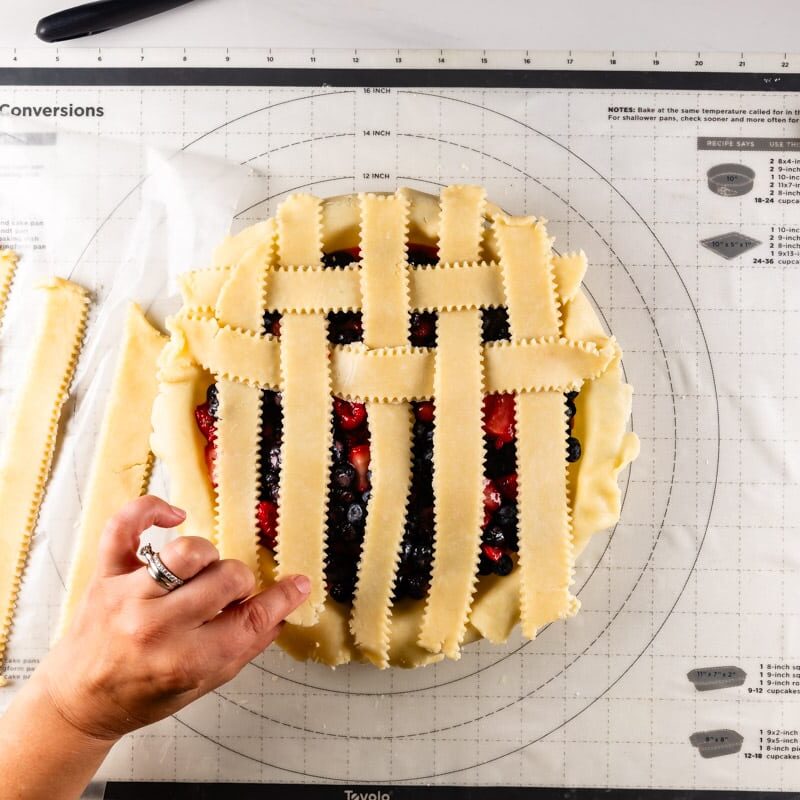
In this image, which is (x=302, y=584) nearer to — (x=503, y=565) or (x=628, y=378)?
(x=503, y=565)

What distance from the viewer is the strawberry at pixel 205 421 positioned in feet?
4.21

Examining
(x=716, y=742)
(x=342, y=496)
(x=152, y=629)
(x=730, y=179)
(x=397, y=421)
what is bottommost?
(x=716, y=742)

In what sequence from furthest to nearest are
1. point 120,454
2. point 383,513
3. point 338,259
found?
point 120,454 < point 338,259 < point 383,513

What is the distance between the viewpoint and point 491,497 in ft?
4.22

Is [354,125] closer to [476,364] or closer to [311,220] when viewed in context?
[311,220]

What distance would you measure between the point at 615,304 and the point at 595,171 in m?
0.29

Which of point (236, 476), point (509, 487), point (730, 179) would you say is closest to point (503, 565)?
point (509, 487)

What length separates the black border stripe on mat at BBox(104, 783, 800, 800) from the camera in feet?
4.97

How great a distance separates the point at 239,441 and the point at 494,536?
0.47m

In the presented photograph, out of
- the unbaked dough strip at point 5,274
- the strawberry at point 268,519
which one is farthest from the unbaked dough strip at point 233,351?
the unbaked dough strip at point 5,274

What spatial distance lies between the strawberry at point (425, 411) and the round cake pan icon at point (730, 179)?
817mm

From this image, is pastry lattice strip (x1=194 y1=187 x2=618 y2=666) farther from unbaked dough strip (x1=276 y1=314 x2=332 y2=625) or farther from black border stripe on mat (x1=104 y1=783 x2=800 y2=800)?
black border stripe on mat (x1=104 y1=783 x2=800 y2=800)

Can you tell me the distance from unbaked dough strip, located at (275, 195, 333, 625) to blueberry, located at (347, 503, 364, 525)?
45 millimetres

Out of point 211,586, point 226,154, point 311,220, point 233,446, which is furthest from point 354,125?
point 211,586
